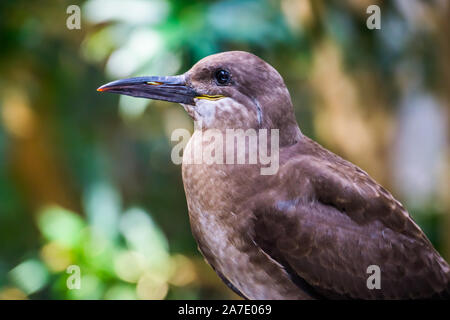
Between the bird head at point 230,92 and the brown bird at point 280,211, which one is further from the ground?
the bird head at point 230,92

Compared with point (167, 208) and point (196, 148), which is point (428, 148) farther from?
point (196, 148)

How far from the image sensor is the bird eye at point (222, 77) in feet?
6.11

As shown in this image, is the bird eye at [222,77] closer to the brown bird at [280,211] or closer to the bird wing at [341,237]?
the brown bird at [280,211]

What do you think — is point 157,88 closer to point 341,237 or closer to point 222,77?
point 222,77

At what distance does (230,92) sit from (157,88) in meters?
0.20

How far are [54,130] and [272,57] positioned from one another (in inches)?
71.8

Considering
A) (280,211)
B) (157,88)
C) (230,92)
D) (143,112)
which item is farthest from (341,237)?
(143,112)

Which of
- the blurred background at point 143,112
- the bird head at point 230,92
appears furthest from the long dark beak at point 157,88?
the blurred background at point 143,112

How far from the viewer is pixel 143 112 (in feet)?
14.9

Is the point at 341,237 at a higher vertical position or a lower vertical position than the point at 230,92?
lower

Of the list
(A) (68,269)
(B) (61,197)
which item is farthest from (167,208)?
(A) (68,269)

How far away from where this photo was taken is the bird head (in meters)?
1.82

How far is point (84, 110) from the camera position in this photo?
4.91 metres
